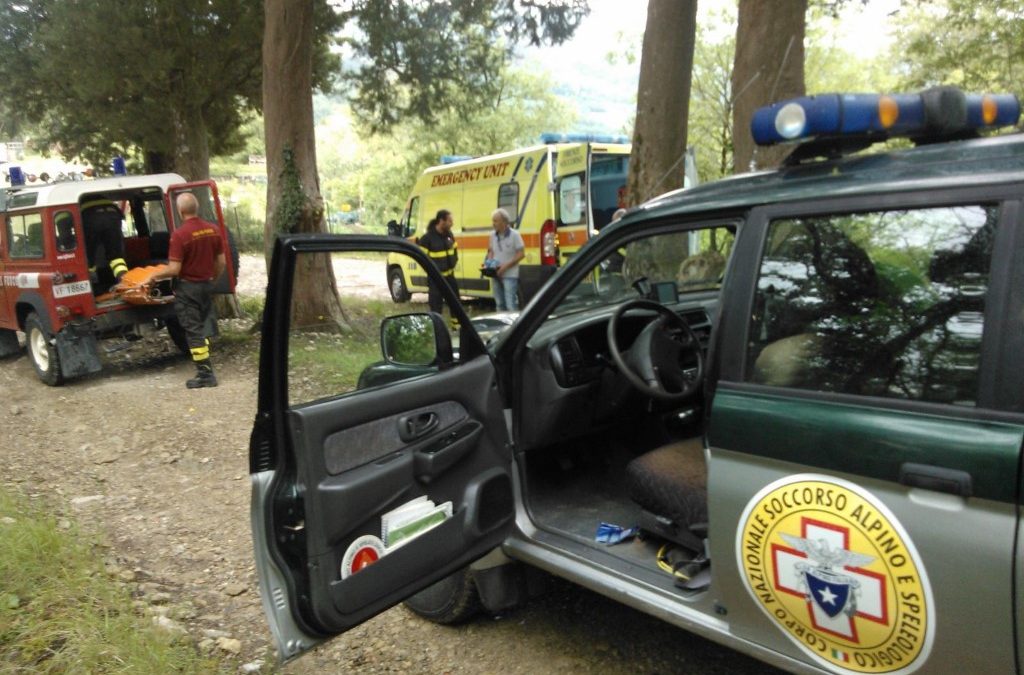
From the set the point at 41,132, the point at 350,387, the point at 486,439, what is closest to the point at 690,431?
the point at 486,439

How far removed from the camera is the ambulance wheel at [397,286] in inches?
568

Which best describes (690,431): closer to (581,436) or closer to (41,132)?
(581,436)

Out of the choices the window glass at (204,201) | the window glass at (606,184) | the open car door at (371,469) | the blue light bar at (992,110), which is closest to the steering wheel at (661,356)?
the open car door at (371,469)

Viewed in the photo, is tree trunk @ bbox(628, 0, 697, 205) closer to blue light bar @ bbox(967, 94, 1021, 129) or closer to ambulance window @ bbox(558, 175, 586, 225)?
ambulance window @ bbox(558, 175, 586, 225)

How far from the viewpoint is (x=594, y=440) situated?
3.58 meters

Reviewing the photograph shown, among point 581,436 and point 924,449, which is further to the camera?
point 581,436

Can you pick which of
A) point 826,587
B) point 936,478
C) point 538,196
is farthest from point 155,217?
point 936,478

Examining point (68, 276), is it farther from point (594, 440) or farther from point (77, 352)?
point (594, 440)

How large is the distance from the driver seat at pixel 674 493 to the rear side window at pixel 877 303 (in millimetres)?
611

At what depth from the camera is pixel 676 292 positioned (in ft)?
11.8

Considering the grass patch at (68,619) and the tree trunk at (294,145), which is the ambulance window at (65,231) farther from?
the grass patch at (68,619)

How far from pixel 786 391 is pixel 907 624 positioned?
643 mm

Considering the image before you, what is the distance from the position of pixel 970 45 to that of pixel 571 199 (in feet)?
43.7

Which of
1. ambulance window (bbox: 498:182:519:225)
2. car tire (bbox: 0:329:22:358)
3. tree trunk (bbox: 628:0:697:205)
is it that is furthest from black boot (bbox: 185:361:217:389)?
ambulance window (bbox: 498:182:519:225)
